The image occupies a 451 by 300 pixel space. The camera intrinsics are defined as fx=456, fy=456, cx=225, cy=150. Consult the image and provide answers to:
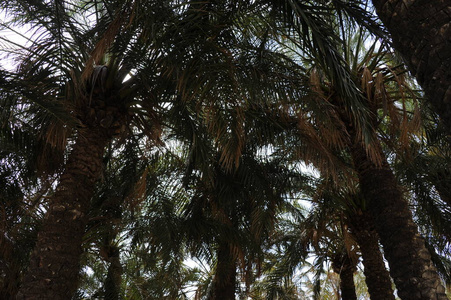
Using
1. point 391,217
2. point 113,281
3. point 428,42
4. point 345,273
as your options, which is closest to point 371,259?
point 345,273

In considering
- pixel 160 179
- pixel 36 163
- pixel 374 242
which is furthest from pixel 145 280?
pixel 374 242

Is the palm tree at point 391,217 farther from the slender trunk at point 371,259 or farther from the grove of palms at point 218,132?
the slender trunk at point 371,259

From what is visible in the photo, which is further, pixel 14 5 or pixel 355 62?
pixel 355 62

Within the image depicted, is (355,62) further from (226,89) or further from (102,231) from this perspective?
(102,231)

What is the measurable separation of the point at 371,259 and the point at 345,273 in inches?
132

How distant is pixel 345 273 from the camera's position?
12891 mm

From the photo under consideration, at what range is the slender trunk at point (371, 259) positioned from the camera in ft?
30.5

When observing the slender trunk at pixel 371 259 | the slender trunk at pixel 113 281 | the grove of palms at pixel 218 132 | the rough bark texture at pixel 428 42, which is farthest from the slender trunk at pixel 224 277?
the rough bark texture at pixel 428 42

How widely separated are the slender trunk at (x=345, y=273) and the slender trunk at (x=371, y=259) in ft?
8.42

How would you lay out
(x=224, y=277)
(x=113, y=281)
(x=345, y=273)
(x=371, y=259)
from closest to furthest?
(x=371, y=259) < (x=224, y=277) < (x=113, y=281) < (x=345, y=273)

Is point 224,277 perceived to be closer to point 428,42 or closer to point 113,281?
point 113,281

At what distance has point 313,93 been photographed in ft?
19.1

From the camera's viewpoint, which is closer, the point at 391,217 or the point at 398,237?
the point at 398,237

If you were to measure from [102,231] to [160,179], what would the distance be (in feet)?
→ 5.32
